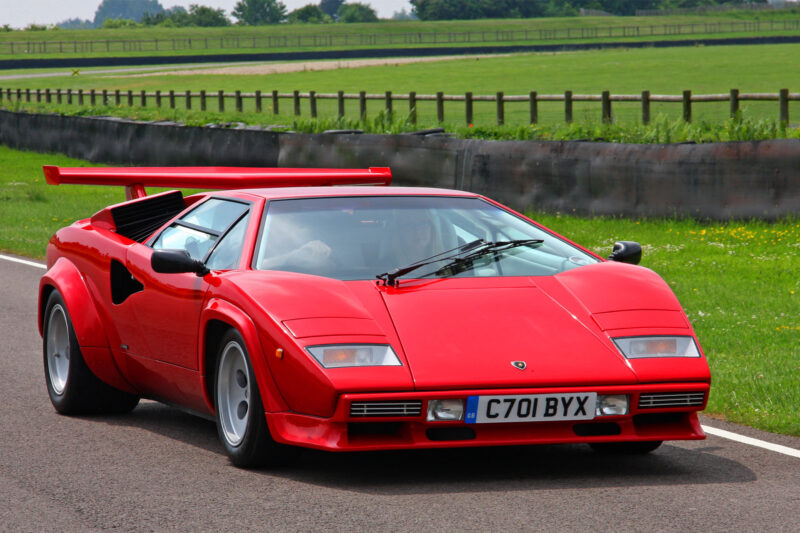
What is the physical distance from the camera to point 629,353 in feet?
17.7

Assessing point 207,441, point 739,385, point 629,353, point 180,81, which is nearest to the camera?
point 629,353

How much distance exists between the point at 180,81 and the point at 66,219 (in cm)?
5266

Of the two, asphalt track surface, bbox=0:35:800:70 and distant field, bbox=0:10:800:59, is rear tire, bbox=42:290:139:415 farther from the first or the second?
distant field, bbox=0:10:800:59

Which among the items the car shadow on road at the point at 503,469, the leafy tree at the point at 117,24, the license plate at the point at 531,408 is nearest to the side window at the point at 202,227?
the car shadow on road at the point at 503,469

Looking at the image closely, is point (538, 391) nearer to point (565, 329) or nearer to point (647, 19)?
point (565, 329)

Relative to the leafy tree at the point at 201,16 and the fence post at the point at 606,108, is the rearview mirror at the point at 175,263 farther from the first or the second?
the leafy tree at the point at 201,16

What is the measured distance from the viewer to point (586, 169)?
50.2 ft

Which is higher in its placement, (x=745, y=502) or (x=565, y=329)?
(x=565, y=329)

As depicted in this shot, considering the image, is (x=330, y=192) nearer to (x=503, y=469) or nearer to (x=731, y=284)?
(x=503, y=469)

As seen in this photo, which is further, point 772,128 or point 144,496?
point 772,128

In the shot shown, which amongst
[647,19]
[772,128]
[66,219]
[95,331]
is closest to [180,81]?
[66,219]

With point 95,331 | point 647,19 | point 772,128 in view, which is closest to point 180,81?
point 772,128

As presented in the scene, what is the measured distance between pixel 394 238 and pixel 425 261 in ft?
0.85

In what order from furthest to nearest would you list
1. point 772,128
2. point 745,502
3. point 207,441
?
point 772,128 → point 207,441 → point 745,502
